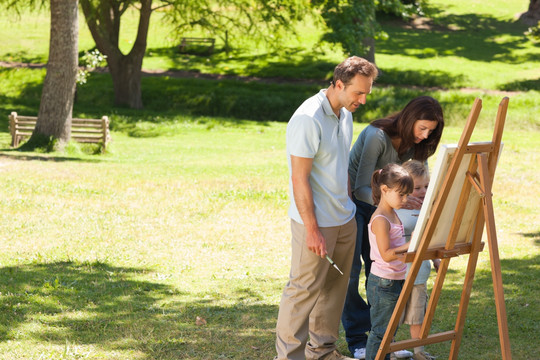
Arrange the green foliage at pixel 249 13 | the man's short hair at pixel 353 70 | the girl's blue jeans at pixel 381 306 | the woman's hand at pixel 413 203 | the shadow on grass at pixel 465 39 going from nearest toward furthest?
the man's short hair at pixel 353 70
the girl's blue jeans at pixel 381 306
the woman's hand at pixel 413 203
the green foliage at pixel 249 13
the shadow on grass at pixel 465 39

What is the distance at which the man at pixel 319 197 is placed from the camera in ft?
15.1

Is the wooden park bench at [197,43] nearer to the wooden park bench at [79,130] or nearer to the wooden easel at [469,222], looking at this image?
the wooden park bench at [79,130]

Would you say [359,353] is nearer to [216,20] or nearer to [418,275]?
[418,275]

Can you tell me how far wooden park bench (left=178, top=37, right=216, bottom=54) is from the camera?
39.8 m

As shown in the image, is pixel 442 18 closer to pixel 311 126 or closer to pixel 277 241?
pixel 277 241

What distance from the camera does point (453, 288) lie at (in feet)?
24.7

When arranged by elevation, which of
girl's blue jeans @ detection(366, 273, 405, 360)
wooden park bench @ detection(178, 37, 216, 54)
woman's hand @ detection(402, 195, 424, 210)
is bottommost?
girl's blue jeans @ detection(366, 273, 405, 360)

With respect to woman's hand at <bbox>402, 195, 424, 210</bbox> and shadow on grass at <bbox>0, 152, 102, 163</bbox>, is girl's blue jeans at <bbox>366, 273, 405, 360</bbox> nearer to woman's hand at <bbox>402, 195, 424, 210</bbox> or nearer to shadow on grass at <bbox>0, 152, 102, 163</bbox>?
woman's hand at <bbox>402, 195, 424, 210</bbox>

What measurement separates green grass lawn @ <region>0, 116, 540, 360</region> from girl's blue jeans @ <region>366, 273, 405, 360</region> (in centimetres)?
97

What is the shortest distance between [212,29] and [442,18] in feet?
87.1

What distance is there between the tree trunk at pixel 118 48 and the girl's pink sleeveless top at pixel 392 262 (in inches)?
917

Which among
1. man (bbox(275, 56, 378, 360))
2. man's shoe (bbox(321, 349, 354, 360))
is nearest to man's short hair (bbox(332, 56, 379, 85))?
man (bbox(275, 56, 378, 360))

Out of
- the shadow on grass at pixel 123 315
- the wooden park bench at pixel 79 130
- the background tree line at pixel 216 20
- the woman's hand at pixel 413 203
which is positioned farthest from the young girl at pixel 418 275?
the background tree line at pixel 216 20

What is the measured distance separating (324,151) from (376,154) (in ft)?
2.58
